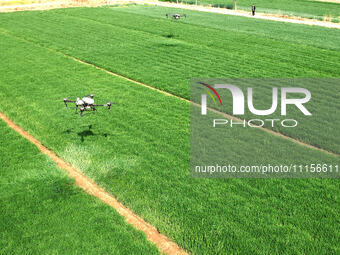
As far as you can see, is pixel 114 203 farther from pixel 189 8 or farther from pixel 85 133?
pixel 189 8

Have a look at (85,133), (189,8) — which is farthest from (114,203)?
(189,8)

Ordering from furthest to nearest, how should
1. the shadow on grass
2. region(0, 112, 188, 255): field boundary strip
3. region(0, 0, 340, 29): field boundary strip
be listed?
region(0, 0, 340, 29): field boundary strip, the shadow on grass, region(0, 112, 188, 255): field boundary strip

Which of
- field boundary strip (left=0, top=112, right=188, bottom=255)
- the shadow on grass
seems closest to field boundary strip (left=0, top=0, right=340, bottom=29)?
the shadow on grass

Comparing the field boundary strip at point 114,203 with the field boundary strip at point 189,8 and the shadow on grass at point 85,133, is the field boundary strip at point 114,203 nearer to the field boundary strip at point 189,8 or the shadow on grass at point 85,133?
the shadow on grass at point 85,133

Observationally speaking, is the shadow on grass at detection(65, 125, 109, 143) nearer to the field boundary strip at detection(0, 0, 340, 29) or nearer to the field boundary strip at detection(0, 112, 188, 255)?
the field boundary strip at detection(0, 112, 188, 255)

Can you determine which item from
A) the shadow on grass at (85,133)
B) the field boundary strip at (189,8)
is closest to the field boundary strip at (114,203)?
the shadow on grass at (85,133)

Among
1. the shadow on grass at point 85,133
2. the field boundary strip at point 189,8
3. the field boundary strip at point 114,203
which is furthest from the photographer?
the field boundary strip at point 189,8

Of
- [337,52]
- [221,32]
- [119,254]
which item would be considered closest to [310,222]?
[119,254]

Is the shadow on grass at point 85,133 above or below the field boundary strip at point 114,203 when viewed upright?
above

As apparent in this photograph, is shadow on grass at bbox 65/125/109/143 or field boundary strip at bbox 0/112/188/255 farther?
shadow on grass at bbox 65/125/109/143
